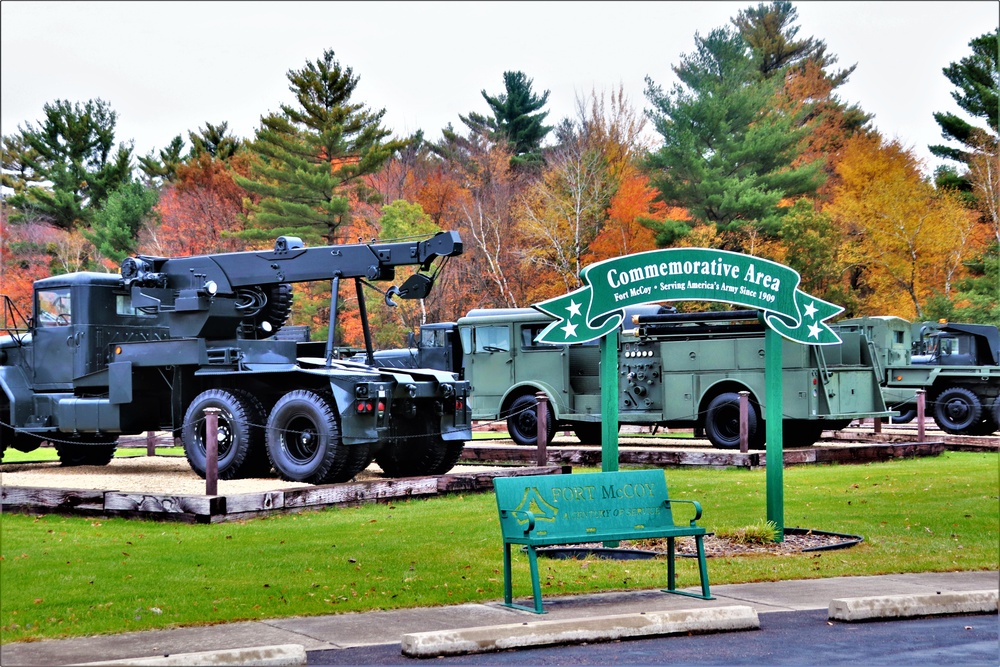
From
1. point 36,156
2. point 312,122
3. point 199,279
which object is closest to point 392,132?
point 312,122

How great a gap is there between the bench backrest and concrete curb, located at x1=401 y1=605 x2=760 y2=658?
35.2 inches

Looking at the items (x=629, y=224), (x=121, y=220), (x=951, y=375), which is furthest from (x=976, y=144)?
(x=121, y=220)

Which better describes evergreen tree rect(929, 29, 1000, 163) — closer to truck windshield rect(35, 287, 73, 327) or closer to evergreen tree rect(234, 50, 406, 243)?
evergreen tree rect(234, 50, 406, 243)

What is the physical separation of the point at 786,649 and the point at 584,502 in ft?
6.55

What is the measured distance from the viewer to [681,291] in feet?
38.1

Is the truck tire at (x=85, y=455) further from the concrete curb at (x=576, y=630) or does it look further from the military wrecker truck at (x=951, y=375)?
the military wrecker truck at (x=951, y=375)

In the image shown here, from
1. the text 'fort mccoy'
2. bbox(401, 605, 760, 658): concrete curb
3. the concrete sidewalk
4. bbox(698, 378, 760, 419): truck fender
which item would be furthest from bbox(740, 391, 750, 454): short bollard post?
bbox(401, 605, 760, 658): concrete curb

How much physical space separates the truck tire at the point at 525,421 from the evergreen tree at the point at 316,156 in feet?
66.8

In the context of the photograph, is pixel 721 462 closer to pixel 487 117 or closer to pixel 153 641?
pixel 153 641

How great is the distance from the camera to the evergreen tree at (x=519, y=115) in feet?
174

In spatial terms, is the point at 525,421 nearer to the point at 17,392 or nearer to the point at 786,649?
the point at 17,392

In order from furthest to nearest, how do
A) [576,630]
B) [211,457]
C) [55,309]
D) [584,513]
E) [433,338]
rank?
[433,338], [55,309], [211,457], [584,513], [576,630]

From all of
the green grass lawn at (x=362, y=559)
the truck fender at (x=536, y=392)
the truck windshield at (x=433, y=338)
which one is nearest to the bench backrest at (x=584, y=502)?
the green grass lawn at (x=362, y=559)

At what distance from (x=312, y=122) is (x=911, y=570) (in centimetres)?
3674
